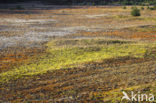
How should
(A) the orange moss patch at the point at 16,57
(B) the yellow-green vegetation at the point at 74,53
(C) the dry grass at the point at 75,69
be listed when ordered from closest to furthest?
(C) the dry grass at the point at 75,69 → (B) the yellow-green vegetation at the point at 74,53 → (A) the orange moss patch at the point at 16,57

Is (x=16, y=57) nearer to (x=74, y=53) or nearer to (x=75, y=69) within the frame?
(x=74, y=53)

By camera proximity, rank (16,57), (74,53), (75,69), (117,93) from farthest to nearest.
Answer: (74,53) < (16,57) < (75,69) < (117,93)

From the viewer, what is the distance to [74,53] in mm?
11680

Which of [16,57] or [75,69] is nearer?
[75,69]

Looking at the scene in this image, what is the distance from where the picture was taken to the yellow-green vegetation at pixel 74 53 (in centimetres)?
933

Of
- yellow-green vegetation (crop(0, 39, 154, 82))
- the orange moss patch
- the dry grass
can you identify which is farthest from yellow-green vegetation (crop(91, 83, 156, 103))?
the orange moss patch

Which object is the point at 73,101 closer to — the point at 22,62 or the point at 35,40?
the point at 22,62

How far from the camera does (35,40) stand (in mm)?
14930

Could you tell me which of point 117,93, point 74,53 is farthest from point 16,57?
point 117,93

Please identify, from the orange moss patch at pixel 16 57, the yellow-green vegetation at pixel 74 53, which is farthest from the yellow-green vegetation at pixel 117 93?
the orange moss patch at pixel 16 57

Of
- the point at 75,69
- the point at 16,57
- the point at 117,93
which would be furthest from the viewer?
the point at 16,57

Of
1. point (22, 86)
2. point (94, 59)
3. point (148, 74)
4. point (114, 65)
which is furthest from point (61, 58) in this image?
point (148, 74)

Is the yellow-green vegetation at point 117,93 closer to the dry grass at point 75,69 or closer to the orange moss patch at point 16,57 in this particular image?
the dry grass at point 75,69

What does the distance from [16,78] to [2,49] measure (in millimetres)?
4685
